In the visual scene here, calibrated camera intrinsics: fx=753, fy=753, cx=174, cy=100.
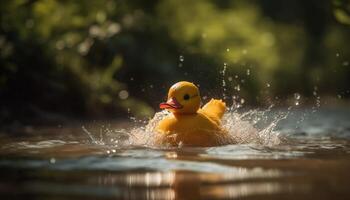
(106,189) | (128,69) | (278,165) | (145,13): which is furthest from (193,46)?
(106,189)

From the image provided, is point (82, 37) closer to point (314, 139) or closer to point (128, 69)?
point (128, 69)

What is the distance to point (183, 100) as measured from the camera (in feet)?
24.2

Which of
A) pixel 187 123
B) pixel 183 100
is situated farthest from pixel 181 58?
pixel 187 123

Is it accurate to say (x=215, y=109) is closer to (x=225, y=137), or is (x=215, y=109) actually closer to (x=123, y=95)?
(x=225, y=137)

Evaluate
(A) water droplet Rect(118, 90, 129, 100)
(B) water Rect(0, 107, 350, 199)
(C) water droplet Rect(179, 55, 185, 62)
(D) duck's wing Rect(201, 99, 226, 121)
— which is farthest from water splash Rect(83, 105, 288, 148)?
(C) water droplet Rect(179, 55, 185, 62)

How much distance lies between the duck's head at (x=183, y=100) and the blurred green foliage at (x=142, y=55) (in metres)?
2.22

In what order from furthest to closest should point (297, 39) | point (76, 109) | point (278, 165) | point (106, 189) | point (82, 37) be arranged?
1. point (297, 39)
2. point (82, 37)
3. point (76, 109)
4. point (278, 165)
5. point (106, 189)

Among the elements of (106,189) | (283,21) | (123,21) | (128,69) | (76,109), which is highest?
(283,21)

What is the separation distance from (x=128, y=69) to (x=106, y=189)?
8.49 metres

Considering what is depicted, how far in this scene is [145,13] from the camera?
1473 centimetres

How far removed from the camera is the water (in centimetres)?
468

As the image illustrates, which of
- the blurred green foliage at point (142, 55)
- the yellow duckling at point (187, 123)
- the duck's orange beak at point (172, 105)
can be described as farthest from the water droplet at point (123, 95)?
the duck's orange beak at point (172, 105)

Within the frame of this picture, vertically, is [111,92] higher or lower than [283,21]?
lower

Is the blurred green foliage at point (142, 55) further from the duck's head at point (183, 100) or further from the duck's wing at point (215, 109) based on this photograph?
the duck's head at point (183, 100)
